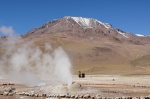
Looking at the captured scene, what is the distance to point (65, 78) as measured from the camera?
2060 inches

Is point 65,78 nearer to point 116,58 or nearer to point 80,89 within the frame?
point 80,89

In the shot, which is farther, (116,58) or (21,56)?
(116,58)

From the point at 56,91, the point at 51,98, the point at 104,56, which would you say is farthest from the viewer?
the point at 104,56

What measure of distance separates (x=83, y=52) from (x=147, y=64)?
4823 centimetres

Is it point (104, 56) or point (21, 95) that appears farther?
point (104, 56)

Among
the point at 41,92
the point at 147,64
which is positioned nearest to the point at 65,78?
the point at 41,92

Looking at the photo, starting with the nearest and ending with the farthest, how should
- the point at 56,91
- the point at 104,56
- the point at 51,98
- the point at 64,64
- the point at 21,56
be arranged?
the point at 51,98 → the point at 56,91 → the point at 64,64 → the point at 21,56 → the point at 104,56

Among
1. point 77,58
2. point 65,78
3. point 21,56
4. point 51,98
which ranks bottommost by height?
point 51,98

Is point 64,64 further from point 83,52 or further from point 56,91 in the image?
point 83,52

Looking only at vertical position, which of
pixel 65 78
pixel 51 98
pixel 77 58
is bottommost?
pixel 51 98

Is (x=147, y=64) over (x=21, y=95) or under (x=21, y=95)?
over

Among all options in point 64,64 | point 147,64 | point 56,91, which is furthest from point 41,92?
point 147,64

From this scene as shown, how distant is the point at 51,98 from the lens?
39.0 metres

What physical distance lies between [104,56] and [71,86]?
153 meters
